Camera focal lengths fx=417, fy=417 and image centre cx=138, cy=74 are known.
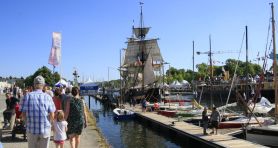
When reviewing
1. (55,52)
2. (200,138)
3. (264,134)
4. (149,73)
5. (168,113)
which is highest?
(149,73)

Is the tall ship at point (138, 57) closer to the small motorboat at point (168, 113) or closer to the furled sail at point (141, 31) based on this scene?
the furled sail at point (141, 31)

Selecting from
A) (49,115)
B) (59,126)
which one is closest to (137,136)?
(59,126)

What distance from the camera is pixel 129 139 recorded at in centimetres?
3097

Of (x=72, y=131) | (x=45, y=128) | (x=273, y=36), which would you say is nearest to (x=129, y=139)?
(x=273, y=36)

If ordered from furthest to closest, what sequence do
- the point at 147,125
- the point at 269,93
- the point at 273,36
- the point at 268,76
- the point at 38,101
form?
the point at 268,76 < the point at 269,93 < the point at 147,125 < the point at 273,36 < the point at 38,101

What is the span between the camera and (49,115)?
8648mm

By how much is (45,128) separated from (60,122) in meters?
2.74

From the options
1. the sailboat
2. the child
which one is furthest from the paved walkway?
the sailboat

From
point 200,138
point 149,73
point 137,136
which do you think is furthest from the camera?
point 149,73

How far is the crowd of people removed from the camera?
333 inches

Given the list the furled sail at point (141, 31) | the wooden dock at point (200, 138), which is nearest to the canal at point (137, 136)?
the wooden dock at point (200, 138)

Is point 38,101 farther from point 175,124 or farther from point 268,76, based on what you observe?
point 268,76

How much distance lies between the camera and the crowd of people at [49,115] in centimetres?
845

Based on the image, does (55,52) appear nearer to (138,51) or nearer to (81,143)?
(81,143)
